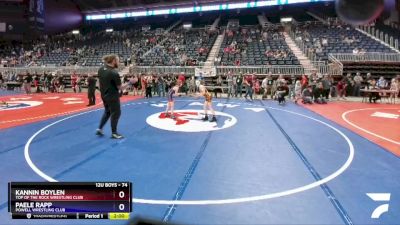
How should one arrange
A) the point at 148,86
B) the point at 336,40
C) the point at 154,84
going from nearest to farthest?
the point at 148,86, the point at 154,84, the point at 336,40

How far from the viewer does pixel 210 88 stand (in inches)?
749

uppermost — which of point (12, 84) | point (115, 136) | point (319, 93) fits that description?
point (12, 84)

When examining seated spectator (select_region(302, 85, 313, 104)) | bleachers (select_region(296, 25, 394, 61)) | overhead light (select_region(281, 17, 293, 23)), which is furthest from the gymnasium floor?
overhead light (select_region(281, 17, 293, 23))

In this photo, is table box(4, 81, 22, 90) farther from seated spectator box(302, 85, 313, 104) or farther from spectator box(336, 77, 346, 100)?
spectator box(336, 77, 346, 100)

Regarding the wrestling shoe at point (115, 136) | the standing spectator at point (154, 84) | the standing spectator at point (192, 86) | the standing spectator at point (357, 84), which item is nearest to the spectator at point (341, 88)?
the standing spectator at point (357, 84)

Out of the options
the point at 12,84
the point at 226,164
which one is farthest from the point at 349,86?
the point at 12,84

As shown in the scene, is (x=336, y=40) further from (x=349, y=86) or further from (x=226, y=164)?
(x=226, y=164)

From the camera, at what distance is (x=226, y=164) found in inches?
213

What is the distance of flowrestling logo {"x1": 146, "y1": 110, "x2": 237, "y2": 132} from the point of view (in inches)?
331

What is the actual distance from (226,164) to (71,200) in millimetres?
3576

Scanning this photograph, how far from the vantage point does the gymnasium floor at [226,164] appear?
3.69m

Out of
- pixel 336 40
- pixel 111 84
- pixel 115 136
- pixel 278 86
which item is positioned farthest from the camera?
pixel 336 40

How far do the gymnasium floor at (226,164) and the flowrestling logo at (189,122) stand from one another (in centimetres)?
5

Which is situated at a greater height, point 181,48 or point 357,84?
point 181,48
